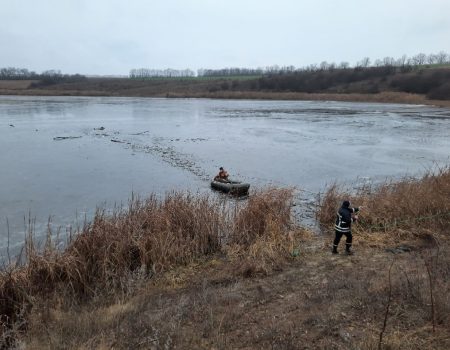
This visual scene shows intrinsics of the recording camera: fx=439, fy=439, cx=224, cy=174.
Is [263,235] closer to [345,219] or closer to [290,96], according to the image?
[345,219]

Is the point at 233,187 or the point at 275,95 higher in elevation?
the point at 275,95

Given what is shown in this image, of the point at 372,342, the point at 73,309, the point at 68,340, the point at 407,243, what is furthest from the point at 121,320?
the point at 407,243

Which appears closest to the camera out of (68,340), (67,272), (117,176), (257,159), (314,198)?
(68,340)

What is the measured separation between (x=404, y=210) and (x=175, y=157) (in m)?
15.7

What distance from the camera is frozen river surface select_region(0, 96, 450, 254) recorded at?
1645 cm

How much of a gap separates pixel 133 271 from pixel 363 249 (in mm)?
4969

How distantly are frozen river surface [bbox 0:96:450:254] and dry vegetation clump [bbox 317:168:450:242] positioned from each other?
4.94 m

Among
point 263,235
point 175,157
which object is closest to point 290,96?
point 175,157

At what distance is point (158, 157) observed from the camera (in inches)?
989

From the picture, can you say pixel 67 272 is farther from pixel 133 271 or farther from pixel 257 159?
pixel 257 159

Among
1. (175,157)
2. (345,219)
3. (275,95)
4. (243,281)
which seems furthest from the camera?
(275,95)

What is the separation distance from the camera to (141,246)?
919cm

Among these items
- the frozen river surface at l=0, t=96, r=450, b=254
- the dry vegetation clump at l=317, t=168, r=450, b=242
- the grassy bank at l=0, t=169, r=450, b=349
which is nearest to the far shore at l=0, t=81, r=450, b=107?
the frozen river surface at l=0, t=96, r=450, b=254

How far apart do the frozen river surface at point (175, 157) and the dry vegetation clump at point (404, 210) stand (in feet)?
16.2
